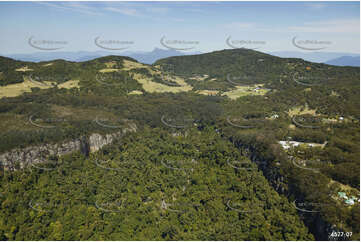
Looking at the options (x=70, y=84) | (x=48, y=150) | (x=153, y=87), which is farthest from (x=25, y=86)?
(x=48, y=150)

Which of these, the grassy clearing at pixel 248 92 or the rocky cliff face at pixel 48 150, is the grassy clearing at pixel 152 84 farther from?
the rocky cliff face at pixel 48 150

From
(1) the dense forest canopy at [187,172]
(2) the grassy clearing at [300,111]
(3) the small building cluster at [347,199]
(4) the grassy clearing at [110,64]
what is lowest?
(1) the dense forest canopy at [187,172]

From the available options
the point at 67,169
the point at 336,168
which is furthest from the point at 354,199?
the point at 67,169

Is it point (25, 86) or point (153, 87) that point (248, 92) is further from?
point (25, 86)

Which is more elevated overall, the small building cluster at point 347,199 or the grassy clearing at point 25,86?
the small building cluster at point 347,199

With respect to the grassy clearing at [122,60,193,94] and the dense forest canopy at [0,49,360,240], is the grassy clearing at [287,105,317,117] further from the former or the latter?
the grassy clearing at [122,60,193,94]

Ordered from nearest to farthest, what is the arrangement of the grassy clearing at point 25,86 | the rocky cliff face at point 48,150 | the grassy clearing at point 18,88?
the rocky cliff face at point 48,150, the grassy clearing at point 18,88, the grassy clearing at point 25,86

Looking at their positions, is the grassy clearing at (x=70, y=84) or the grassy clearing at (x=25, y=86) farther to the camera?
the grassy clearing at (x=70, y=84)

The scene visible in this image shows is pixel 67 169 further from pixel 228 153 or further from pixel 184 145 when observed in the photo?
pixel 228 153

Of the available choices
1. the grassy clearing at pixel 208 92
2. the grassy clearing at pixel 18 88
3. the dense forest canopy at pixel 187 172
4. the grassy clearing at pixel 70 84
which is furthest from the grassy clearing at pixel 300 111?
the grassy clearing at pixel 18 88
